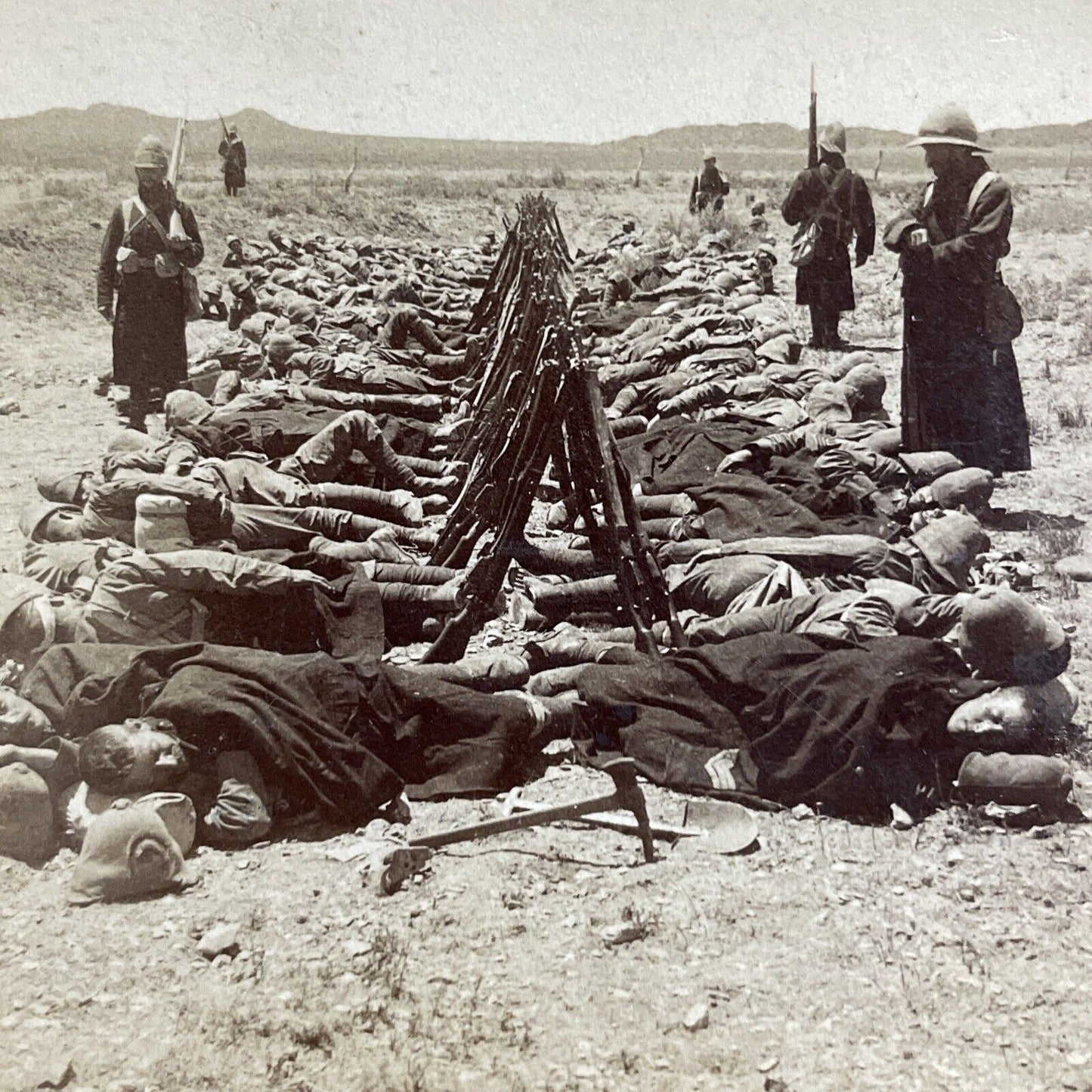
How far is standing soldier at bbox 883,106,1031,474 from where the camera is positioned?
19.9 feet

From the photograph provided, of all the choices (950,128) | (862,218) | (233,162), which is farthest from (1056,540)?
(233,162)

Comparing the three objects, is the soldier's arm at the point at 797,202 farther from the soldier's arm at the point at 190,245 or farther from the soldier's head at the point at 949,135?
the soldier's arm at the point at 190,245

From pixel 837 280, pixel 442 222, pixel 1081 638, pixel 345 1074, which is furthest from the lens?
pixel 442 222

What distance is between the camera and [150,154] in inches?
298

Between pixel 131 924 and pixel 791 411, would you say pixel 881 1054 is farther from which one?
pixel 791 411

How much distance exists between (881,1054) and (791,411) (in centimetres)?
531

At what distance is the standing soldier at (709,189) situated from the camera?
68.6 feet

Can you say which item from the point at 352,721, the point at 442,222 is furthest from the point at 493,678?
the point at 442,222

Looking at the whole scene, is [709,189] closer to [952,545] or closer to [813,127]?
[813,127]

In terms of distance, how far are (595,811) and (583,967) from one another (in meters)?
0.54

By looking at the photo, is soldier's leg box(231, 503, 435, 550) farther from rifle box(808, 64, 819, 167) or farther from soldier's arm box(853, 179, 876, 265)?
rifle box(808, 64, 819, 167)

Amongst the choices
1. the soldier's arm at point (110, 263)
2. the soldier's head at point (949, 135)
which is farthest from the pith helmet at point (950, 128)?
the soldier's arm at point (110, 263)

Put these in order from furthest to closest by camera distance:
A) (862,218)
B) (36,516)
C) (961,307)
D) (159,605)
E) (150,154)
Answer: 1. (862,218)
2. (150,154)
3. (961,307)
4. (36,516)
5. (159,605)

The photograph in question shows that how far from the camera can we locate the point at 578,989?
2805 millimetres
